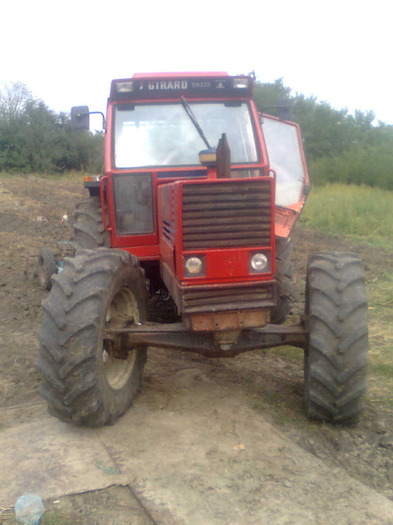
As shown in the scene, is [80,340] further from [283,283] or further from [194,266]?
[283,283]

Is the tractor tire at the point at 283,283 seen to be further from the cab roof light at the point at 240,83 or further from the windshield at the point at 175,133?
the cab roof light at the point at 240,83

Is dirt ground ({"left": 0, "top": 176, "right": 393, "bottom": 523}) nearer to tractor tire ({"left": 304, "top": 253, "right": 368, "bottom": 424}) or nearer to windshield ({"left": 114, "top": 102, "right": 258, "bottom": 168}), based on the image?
tractor tire ({"left": 304, "top": 253, "right": 368, "bottom": 424})

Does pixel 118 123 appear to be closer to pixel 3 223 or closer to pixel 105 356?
pixel 105 356

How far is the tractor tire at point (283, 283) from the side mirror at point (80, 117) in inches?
86.7

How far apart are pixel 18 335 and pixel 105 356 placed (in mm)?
2130

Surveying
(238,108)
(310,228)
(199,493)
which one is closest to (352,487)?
(199,493)

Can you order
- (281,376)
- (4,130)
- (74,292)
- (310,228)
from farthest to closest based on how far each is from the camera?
(4,130) < (310,228) < (281,376) < (74,292)

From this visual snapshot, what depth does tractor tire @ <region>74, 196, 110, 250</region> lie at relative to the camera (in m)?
5.20

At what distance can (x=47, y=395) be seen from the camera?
11.8ft

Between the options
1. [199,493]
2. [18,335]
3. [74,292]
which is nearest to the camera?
[199,493]

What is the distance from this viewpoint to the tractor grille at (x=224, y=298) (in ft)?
11.9

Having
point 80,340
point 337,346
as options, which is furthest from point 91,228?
point 337,346

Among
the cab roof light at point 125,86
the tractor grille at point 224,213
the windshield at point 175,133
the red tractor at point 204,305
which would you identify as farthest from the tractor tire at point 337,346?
the cab roof light at point 125,86

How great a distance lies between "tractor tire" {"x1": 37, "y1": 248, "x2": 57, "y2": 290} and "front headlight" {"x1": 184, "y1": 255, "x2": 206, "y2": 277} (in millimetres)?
4429
